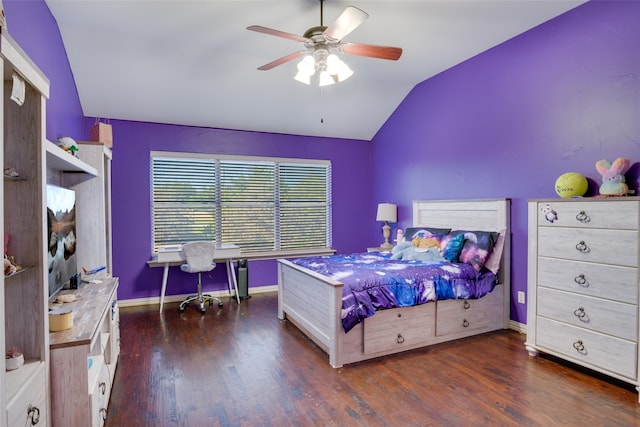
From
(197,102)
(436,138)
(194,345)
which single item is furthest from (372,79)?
(194,345)

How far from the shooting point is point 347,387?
2447mm

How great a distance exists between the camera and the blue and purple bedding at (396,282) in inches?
110

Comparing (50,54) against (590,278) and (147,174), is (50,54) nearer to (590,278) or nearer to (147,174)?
(147,174)

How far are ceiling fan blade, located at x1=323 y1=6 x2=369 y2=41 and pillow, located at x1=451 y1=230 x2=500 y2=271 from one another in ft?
7.51

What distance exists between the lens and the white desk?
434 centimetres

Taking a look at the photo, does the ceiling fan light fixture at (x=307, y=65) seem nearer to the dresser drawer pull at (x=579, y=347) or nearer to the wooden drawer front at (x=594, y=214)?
the wooden drawer front at (x=594, y=214)

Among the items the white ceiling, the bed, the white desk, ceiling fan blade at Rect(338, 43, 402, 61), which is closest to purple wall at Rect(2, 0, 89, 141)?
the white ceiling

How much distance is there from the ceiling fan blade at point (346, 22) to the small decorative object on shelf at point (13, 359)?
227 cm

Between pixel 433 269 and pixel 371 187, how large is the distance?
2869mm

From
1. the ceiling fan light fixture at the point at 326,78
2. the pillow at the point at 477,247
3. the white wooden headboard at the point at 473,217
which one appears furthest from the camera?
the white wooden headboard at the point at 473,217

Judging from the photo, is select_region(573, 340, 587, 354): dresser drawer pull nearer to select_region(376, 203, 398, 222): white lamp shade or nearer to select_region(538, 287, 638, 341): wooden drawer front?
select_region(538, 287, 638, 341): wooden drawer front

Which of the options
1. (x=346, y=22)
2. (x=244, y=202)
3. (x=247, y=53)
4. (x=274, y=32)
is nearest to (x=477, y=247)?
(x=346, y=22)

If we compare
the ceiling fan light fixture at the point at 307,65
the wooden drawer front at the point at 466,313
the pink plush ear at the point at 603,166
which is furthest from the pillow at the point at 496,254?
the ceiling fan light fixture at the point at 307,65

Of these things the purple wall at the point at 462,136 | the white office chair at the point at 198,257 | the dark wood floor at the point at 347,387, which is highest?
the purple wall at the point at 462,136
